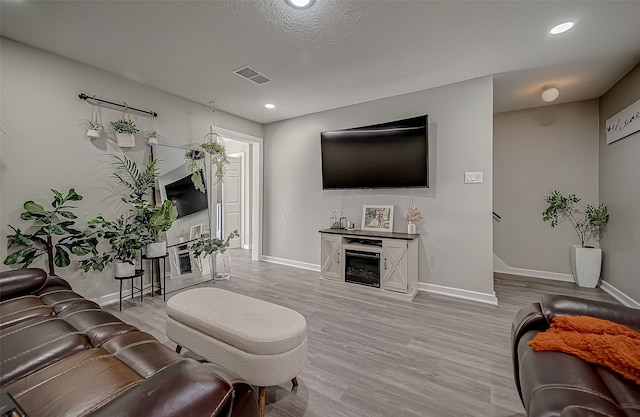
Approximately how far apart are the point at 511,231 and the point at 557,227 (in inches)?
22.3

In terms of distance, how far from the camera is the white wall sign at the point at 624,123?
2787 millimetres

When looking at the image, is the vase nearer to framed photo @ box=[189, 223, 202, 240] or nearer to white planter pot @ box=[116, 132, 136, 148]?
framed photo @ box=[189, 223, 202, 240]

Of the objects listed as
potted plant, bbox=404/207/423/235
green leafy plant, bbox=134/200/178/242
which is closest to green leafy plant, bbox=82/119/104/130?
green leafy plant, bbox=134/200/178/242

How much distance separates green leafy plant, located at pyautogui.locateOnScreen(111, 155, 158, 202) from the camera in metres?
3.13

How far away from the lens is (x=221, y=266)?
417cm

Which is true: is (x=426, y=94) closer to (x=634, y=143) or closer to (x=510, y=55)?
(x=510, y=55)

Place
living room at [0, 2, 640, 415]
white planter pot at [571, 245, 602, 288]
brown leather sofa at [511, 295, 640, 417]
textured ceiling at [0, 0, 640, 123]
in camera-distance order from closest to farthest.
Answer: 1. brown leather sofa at [511, 295, 640, 417]
2. textured ceiling at [0, 0, 640, 123]
3. living room at [0, 2, 640, 415]
4. white planter pot at [571, 245, 602, 288]

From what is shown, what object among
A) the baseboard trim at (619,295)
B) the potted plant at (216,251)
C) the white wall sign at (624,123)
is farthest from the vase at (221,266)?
the white wall sign at (624,123)

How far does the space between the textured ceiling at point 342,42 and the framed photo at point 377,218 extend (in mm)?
1628

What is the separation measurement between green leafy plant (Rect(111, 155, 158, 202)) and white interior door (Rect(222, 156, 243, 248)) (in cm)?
294

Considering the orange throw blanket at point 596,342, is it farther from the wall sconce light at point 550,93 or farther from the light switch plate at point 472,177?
the wall sconce light at point 550,93

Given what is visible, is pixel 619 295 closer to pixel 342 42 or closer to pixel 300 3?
pixel 342 42

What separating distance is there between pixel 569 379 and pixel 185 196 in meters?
→ 4.03

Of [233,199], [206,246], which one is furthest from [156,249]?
[233,199]
